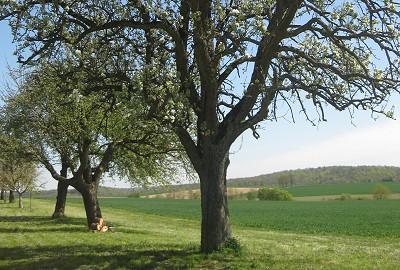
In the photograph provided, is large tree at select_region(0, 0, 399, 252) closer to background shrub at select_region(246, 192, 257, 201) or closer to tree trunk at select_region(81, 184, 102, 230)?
tree trunk at select_region(81, 184, 102, 230)

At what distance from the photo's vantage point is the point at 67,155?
34.4 metres

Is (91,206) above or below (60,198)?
below

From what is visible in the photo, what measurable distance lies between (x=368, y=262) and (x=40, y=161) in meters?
26.7

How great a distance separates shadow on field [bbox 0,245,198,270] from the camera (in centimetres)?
1611

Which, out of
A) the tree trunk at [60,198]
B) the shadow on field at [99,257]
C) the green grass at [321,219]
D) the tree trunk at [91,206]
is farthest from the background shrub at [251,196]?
the shadow on field at [99,257]

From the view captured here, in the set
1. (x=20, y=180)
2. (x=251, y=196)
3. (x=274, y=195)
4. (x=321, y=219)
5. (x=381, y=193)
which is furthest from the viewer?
(x=251, y=196)

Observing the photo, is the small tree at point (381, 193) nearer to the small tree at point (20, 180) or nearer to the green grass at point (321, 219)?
the green grass at point (321, 219)

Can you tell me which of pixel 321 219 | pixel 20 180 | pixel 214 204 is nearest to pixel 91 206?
pixel 214 204

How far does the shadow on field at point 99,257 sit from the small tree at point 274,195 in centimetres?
11261

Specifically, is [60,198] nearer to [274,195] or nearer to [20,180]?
[20,180]

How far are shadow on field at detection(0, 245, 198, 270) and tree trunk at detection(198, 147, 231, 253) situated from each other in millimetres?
890

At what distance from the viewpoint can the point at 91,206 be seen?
106ft

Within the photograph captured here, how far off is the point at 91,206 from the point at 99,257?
14.8m

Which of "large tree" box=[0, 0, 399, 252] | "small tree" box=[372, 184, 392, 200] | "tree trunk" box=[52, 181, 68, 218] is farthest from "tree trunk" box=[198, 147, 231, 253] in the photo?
"small tree" box=[372, 184, 392, 200]
